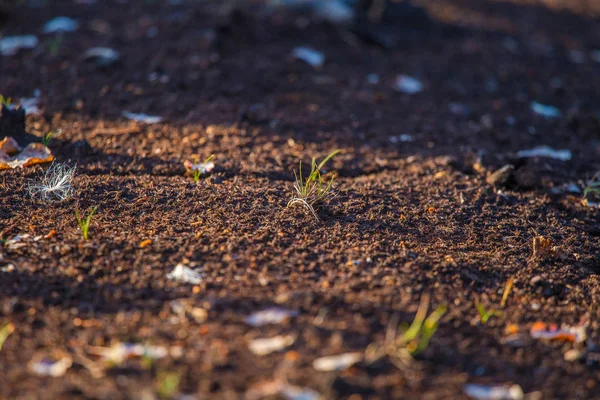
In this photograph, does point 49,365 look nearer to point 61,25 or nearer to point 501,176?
point 501,176

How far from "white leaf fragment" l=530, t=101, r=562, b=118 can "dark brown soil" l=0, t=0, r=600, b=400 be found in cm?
12

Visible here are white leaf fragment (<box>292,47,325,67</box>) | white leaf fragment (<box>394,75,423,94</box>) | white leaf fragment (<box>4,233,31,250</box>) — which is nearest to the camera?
white leaf fragment (<box>4,233,31,250</box>)

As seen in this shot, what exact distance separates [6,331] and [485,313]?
5.16ft

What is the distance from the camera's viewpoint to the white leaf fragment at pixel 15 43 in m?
4.04

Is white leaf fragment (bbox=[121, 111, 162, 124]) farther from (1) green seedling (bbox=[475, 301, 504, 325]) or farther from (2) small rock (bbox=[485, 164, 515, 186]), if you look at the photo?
(1) green seedling (bbox=[475, 301, 504, 325])

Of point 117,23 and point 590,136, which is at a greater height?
point 117,23

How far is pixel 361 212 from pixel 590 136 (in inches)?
84.8

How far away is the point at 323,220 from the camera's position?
8.03 ft

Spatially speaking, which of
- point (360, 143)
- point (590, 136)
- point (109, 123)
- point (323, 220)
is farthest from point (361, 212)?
point (590, 136)

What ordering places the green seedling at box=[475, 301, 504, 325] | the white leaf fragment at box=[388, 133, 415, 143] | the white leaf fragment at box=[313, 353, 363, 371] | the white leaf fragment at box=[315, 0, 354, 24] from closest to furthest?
the white leaf fragment at box=[313, 353, 363, 371] → the green seedling at box=[475, 301, 504, 325] → the white leaf fragment at box=[388, 133, 415, 143] → the white leaf fragment at box=[315, 0, 354, 24]

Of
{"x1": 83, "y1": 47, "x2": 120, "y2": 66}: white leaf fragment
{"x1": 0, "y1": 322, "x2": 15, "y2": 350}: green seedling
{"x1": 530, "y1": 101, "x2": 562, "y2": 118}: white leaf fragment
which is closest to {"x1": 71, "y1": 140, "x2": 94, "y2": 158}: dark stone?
{"x1": 83, "y1": 47, "x2": 120, "y2": 66}: white leaf fragment

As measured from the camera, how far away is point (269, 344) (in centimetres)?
170

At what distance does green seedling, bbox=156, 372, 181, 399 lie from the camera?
151 cm

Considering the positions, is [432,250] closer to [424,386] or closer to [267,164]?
[424,386]
